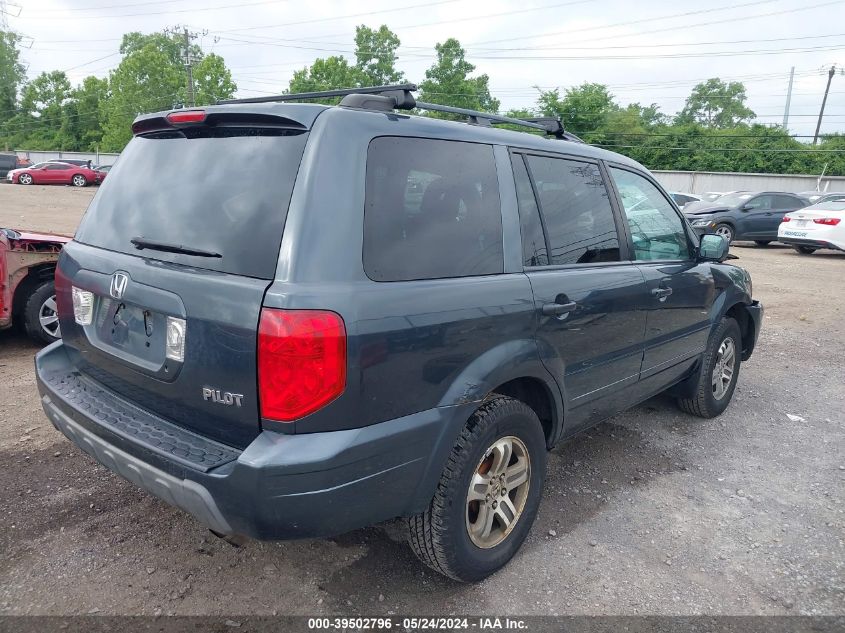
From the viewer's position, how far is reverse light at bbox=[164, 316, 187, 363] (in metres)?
2.21

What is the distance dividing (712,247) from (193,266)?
331 centimetres

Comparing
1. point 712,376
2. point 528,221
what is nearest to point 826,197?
point 712,376

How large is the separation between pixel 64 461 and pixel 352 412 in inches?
97.1

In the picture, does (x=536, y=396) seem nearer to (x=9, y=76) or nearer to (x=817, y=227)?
(x=817, y=227)

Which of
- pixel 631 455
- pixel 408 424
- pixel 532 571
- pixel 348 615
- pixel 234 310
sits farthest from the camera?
pixel 631 455

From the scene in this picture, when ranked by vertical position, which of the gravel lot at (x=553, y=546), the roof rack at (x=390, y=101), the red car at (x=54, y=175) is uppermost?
the roof rack at (x=390, y=101)

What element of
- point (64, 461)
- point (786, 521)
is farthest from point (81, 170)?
point (786, 521)

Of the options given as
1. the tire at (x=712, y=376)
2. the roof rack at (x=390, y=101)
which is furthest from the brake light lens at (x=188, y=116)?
the tire at (x=712, y=376)

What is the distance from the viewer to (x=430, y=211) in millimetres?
2430

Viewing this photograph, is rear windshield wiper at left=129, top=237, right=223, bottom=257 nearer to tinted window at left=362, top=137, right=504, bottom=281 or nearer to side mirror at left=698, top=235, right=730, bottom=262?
tinted window at left=362, top=137, right=504, bottom=281

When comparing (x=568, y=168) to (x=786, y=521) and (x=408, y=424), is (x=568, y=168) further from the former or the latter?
(x=786, y=521)

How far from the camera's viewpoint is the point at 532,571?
111 inches

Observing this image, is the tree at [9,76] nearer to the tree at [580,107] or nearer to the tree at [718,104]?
the tree at [580,107]

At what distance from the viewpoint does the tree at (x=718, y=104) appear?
85562 mm
